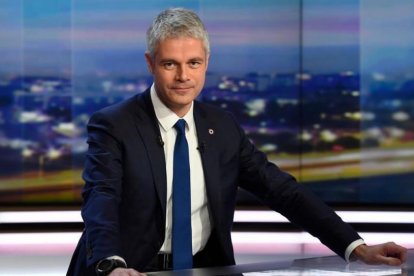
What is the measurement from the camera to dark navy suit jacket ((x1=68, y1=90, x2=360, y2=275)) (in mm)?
2293

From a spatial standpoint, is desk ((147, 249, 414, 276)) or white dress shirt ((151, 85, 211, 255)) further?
white dress shirt ((151, 85, 211, 255))

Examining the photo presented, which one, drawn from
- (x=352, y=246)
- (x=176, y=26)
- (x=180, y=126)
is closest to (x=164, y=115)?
(x=180, y=126)

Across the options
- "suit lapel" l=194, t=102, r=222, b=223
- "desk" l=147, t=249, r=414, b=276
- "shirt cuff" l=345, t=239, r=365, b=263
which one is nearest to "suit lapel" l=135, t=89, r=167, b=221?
"suit lapel" l=194, t=102, r=222, b=223

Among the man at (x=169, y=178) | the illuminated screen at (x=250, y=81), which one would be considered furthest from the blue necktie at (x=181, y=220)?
the illuminated screen at (x=250, y=81)

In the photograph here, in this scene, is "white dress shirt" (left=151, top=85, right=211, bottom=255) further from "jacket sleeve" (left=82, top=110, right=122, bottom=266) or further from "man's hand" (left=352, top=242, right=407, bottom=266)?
"man's hand" (left=352, top=242, right=407, bottom=266)

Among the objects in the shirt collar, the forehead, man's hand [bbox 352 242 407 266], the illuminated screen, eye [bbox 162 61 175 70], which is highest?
the illuminated screen

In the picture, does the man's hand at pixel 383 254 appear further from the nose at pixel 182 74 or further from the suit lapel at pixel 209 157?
the nose at pixel 182 74

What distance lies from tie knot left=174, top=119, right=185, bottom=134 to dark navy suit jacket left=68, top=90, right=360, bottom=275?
52 mm

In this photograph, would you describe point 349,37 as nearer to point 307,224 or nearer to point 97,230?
point 307,224

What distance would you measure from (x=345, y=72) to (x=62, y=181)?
1.92 metres

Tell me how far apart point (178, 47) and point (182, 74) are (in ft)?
0.22

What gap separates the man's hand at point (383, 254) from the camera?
2232 mm

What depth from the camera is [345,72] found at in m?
5.91

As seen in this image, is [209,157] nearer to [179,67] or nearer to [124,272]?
[179,67]
